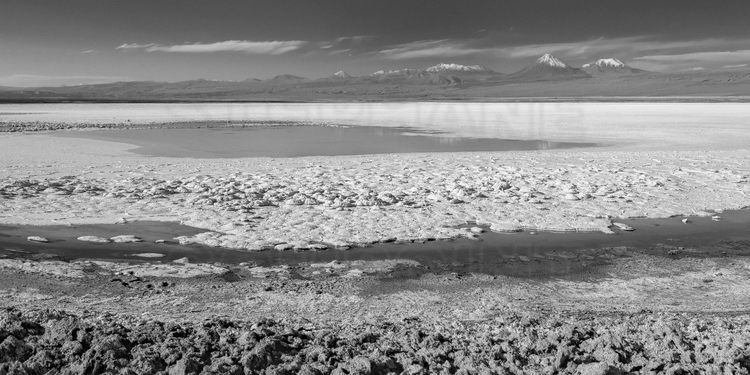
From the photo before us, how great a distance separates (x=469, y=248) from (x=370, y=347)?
309 centimetres

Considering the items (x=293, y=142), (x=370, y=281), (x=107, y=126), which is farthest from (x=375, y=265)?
(x=107, y=126)

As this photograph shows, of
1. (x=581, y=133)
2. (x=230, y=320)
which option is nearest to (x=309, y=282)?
(x=230, y=320)

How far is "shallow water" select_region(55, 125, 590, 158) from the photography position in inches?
637

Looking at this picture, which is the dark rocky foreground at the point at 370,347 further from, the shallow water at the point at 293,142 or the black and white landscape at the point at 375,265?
the shallow water at the point at 293,142

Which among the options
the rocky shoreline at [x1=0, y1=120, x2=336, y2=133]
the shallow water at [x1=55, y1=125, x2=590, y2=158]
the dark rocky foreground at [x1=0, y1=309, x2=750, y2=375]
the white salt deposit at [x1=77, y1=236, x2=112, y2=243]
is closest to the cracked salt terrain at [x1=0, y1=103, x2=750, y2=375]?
the dark rocky foreground at [x1=0, y1=309, x2=750, y2=375]

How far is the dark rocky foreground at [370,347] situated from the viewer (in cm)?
338

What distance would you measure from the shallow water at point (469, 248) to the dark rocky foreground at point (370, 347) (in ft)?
5.93

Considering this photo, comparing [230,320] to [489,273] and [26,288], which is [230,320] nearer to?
[26,288]

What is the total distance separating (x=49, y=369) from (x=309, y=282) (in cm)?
227

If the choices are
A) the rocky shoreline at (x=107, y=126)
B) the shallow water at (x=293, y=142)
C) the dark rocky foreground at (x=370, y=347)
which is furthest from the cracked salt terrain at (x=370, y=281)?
the rocky shoreline at (x=107, y=126)

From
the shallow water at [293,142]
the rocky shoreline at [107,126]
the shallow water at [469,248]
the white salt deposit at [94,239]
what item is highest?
the rocky shoreline at [107,126]

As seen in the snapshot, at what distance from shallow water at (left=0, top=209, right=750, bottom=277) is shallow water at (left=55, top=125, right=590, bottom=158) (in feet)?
26.7

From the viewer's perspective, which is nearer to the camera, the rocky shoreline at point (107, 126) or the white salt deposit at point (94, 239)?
the white salt deposit at point (94, 239)

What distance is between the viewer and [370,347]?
3.66m
